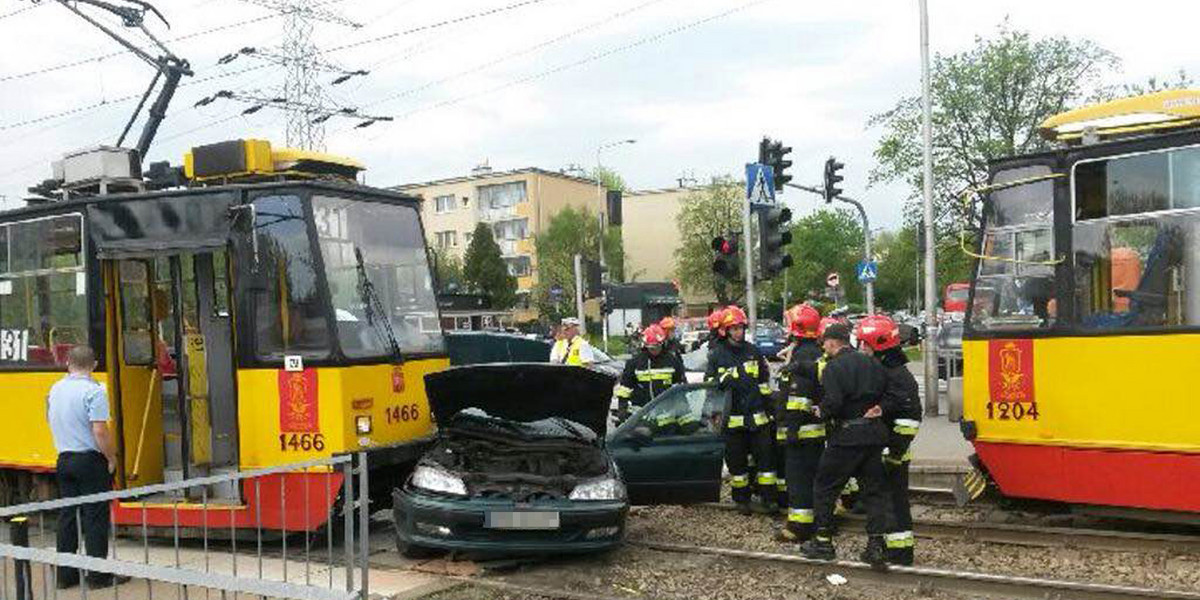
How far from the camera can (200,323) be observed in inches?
343

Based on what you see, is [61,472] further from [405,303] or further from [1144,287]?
[1144,287]

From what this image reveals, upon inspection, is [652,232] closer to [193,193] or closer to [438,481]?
[193,193]

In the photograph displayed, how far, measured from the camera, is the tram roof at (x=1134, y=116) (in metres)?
8.05

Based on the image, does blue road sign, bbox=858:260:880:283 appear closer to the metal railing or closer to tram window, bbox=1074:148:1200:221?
tram window, bbox=1074:148:1200:221

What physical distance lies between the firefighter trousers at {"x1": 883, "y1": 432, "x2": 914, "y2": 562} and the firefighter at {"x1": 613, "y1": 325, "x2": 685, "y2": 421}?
362 centimetres

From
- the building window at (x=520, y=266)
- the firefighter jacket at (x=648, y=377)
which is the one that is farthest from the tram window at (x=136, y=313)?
the building window at (x=520, y=266)

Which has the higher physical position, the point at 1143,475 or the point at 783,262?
the point at 783,262

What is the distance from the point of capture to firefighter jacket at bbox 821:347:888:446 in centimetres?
747

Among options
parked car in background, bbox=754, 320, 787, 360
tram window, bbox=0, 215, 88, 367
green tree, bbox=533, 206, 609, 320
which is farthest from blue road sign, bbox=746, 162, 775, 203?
green tree, bbox=533, 206, 609, 320

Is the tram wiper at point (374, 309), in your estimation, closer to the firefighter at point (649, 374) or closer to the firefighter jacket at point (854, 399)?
the firefighter at point (649, 374)

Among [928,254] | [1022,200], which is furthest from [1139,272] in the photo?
[928,254]

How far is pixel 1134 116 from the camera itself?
326 inches

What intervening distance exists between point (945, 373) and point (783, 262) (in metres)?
7.09

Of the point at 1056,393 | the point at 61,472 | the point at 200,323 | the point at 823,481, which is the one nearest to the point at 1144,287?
the point at 1056,393
